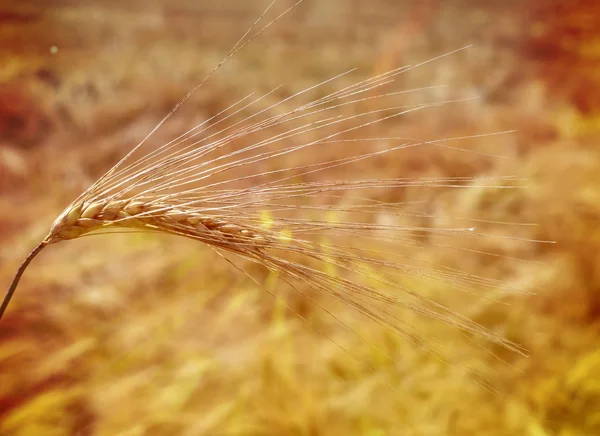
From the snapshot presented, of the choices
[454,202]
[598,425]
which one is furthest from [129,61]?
[598,425]

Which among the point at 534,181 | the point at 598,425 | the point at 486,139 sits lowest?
the point at 598,425

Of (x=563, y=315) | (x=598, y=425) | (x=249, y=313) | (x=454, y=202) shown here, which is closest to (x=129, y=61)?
(x=249, y=313)

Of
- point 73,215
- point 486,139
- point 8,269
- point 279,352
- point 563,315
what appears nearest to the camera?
point 73,215

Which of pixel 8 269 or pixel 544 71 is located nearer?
pixel 8 269

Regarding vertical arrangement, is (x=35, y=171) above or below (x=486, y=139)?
above

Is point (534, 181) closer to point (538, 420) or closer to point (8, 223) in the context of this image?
point (538, 420)

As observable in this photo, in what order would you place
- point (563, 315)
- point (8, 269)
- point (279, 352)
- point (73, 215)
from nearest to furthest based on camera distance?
1. point (73, 215)
2. point (8, 269)
3. point (279, 352)
4. point (563, 315)

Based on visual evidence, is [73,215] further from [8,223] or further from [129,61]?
[129,61]
